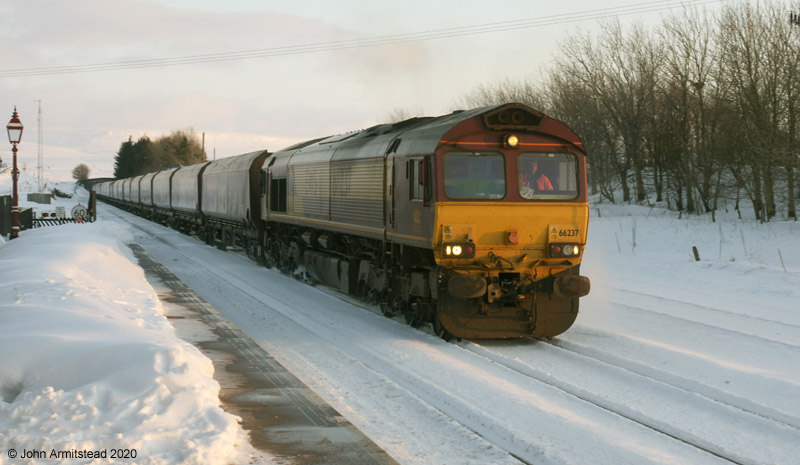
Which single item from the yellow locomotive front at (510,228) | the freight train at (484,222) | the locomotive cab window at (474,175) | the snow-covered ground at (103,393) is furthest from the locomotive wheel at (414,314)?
the snow-covered ground at (103,393)

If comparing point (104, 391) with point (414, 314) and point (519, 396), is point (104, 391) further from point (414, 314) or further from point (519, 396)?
point (414, 314)

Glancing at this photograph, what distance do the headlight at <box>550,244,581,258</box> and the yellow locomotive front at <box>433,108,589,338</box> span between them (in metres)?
0.01

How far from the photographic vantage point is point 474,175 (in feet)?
36.2

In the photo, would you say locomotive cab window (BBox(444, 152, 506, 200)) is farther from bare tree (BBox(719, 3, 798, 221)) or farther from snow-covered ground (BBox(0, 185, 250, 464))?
bare tree (BBox(719, 3, 798, 221))

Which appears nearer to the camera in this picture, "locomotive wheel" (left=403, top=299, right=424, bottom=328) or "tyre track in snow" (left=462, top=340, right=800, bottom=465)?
"tyre track in snow" (left=462, top=340, right=800, bottom=465)

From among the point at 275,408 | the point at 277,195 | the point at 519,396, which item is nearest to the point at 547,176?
the point at 519,396

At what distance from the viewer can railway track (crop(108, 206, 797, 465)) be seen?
6465mm

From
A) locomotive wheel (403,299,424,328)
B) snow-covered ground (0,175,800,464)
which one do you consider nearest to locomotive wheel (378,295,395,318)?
snow-covered ground (0,175,800,464)

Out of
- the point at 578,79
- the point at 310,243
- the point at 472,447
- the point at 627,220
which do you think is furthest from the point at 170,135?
the point at 472,447

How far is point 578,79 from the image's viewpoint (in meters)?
46.4

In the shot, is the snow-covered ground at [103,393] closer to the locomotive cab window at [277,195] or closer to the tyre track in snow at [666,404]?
the tyre track in snow at [666,404]

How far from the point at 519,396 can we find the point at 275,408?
8.30ft

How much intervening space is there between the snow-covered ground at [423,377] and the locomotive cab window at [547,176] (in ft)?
7.06

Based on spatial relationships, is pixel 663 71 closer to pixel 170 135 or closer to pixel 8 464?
pixel 8 464
